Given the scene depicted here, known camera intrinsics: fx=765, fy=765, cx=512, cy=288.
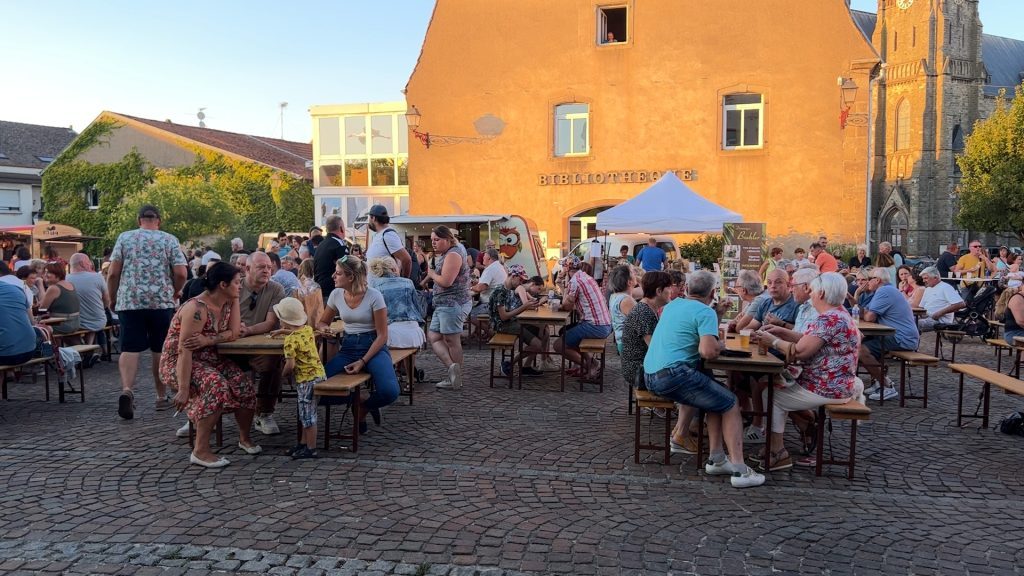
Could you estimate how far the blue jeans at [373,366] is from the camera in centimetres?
613

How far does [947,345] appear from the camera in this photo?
12.3 m

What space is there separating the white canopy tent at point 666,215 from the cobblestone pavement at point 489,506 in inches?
250

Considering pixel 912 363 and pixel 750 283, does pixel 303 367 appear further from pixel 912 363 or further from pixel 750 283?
pixel 912 363

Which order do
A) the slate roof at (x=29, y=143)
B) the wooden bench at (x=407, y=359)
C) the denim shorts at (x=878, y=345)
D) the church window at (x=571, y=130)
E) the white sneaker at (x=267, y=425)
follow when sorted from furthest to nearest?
the slate roof at (x=29, y=143) < the church window at (x=571, y=130) < the denim shorts at (x=878, y=345) < the wooden bench at (x=407, y=359) < the white sneaker at (x=267, y=425)

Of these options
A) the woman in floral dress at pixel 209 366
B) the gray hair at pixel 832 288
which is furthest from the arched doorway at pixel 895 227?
the woman in floral dress at pixel 209 366

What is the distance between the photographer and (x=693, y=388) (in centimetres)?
514

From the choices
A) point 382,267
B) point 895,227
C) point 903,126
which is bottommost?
point 382,267

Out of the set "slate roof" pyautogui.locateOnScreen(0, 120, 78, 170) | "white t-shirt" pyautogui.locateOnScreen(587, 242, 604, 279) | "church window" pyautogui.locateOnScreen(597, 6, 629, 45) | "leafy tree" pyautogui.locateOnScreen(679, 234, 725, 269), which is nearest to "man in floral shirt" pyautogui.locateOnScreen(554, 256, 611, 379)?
"white t-shirt" pyautogui.locateOnScreen(587, 242, 604, 279)

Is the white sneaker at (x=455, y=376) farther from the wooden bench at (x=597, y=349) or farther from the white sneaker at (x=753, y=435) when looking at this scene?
the white sneaker at (x=753, y=435)

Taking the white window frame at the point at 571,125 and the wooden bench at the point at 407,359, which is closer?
the wooden bench at the point at 407,359

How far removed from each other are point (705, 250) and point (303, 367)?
54.5 feet

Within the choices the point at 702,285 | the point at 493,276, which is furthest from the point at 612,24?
the point at 702,285

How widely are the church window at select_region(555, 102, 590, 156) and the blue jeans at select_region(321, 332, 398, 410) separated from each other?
57.1ft

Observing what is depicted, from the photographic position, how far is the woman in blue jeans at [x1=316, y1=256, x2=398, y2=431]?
6.12 metres
